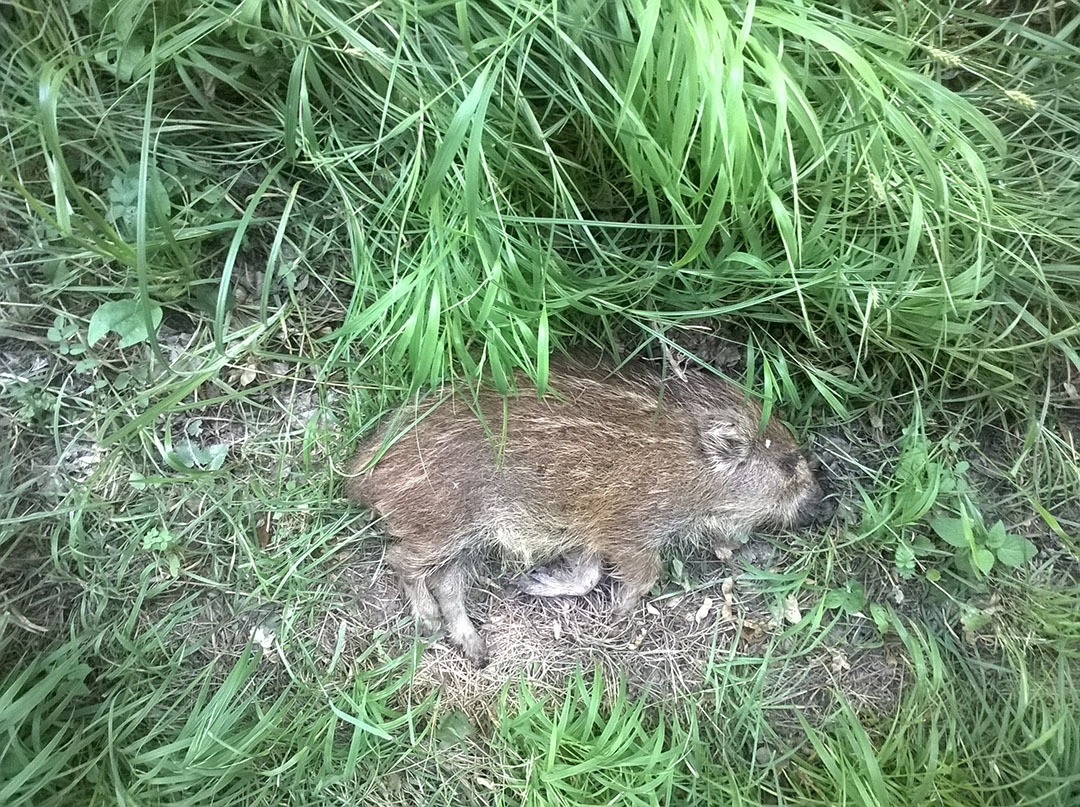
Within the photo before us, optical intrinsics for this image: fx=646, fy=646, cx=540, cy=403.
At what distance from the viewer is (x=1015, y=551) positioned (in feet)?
8.71

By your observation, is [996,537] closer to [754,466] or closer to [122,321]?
[754,466]

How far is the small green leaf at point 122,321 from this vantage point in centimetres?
255

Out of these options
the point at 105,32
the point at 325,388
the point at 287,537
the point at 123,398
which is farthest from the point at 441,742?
the point at 105,32

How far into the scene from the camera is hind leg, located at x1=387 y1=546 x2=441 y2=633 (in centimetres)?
271

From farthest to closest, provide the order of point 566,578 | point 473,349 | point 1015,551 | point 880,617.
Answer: point 566,578 < point 880,617 < point 1015,551 < point 473,349

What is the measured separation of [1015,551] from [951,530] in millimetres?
280

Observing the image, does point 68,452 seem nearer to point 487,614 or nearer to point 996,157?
point 487,614

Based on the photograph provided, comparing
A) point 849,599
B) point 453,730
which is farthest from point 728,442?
point 453,730

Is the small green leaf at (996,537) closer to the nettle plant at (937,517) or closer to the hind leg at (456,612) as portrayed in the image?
the nettle plant at (937,517)

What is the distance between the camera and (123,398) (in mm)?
2703

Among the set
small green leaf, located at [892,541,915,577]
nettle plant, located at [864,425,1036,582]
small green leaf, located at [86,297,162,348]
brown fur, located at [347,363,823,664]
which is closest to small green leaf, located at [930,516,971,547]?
nettle plant, located at [864,425,1036,582]

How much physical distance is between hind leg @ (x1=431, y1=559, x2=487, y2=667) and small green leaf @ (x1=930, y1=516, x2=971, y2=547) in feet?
6.55

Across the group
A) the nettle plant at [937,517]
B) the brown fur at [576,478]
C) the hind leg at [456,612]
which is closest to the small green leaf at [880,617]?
the nettle plant at [937,517]

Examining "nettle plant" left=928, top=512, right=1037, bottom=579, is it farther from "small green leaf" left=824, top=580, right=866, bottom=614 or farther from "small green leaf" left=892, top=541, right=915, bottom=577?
"small green leaf" left=824, top=580, right=866, bottom=614
